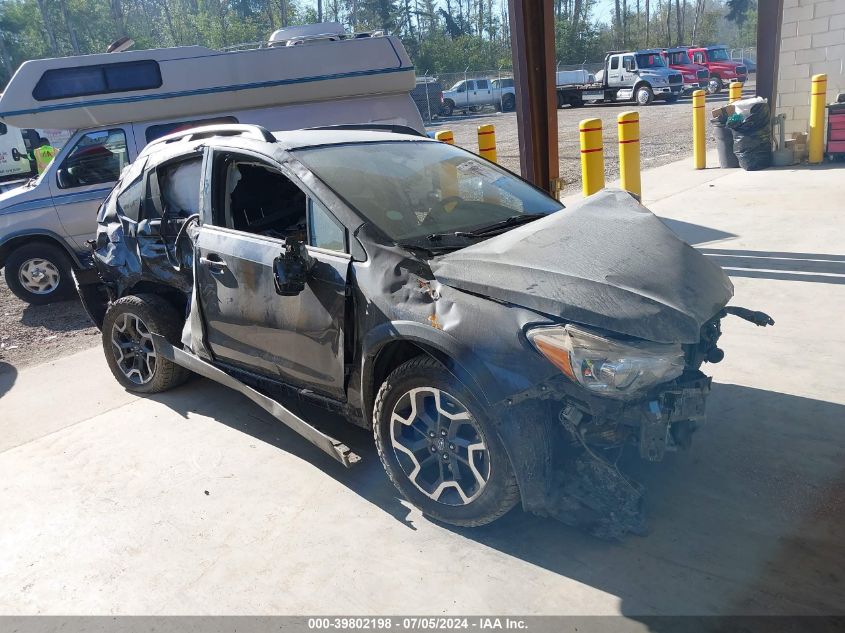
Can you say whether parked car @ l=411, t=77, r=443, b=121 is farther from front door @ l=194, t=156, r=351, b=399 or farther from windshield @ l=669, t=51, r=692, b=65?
front door @ l=194, t=156, r=351, b=399

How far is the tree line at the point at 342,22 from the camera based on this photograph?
58.7 m

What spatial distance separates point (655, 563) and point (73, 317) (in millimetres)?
7446

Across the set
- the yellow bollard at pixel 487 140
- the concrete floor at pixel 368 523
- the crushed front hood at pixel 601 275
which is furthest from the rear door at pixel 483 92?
the crushed front hood at pixel 601 275

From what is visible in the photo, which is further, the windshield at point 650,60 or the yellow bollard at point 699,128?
the windshield at point 650,60

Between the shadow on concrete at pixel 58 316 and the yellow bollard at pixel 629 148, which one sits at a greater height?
the yellow bollard at pixel 629 148

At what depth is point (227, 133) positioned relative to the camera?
4648 mm

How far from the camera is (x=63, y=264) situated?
8.80 meters

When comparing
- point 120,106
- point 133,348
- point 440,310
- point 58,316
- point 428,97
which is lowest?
point 58,316

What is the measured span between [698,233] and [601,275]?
598 centimetres

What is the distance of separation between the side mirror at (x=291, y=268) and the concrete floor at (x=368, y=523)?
1119 millimetres

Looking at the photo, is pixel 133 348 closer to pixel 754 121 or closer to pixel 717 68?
pixel 754 121

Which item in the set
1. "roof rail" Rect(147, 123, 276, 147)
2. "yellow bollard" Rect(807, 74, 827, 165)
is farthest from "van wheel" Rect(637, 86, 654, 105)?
"roof rail" Rect(147, 123, 276, 147)

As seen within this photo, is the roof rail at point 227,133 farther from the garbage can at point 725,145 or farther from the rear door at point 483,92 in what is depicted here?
the rear door at point 483,92

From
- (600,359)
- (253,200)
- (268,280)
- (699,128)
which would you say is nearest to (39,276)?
(253,200)
